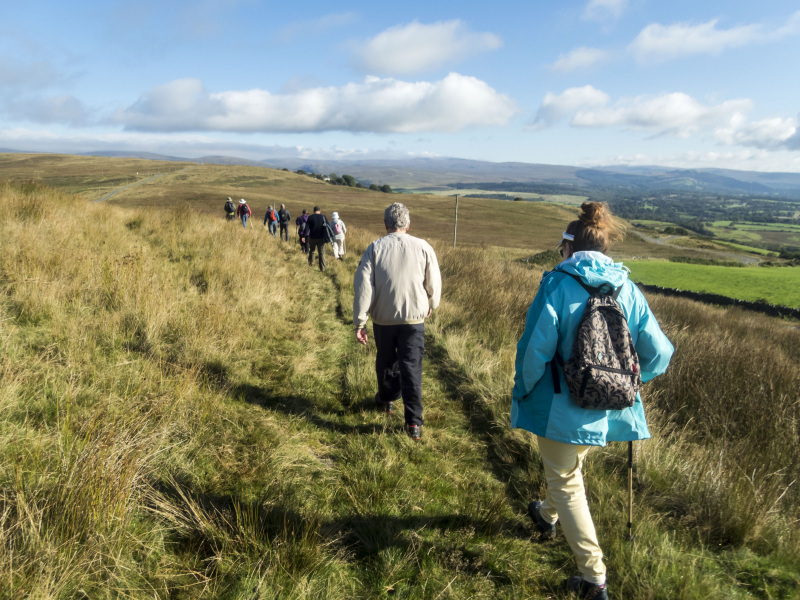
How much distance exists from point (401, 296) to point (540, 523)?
190 centimetres

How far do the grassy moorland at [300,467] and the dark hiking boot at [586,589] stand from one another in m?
0.10

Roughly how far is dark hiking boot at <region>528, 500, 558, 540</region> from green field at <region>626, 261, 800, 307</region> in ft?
62.0

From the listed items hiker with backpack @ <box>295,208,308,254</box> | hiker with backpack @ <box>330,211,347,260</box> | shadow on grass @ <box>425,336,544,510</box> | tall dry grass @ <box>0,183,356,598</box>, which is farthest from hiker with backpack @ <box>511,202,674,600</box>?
hiker with backpack @ <box>295,208,308,254</box>

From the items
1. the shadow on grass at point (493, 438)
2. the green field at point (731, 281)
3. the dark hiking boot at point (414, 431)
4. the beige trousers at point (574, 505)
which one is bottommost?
the green field at point (731, 281)

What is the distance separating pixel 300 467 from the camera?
2.99 metres

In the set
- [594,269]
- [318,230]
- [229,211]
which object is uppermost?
[229,211]

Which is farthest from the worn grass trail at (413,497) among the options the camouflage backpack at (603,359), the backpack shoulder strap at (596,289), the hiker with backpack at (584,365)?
the backpack shoulder strap at (596,289)

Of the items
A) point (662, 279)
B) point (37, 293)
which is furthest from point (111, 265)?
point (662, 279)

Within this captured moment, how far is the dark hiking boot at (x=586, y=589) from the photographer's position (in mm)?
2091

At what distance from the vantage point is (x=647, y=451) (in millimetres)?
3316

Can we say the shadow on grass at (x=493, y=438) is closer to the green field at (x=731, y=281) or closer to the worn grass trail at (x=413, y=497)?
the worn grass trail at (x=413, y=497)

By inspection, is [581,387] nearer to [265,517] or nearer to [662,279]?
[265,517]

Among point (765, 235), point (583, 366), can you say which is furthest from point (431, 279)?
point (765, 235)

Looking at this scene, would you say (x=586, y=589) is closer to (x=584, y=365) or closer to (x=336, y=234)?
(x=584, y=365)
